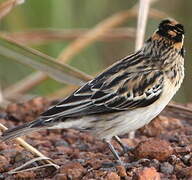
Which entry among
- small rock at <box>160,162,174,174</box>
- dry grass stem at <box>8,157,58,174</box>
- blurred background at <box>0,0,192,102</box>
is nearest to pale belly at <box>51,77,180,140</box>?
dry grass stem at <box>8,157,58,174</box>

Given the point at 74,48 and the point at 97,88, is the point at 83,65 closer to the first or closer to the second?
the point at 74,48

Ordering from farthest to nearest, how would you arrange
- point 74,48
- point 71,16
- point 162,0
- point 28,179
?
point 162,0
point 71,16
point 74,48
point 28,179

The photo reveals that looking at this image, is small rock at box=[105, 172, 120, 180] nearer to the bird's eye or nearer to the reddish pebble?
the reddish pebble

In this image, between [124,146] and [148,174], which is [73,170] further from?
[124,146]

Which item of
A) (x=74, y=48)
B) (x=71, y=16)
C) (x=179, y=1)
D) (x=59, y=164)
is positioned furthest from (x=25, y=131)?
(x=179, y=1)

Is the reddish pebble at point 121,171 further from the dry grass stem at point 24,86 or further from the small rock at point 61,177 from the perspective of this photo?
the dry grass stem at point 24,86

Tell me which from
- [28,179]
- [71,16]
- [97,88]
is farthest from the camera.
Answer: [71,16]
